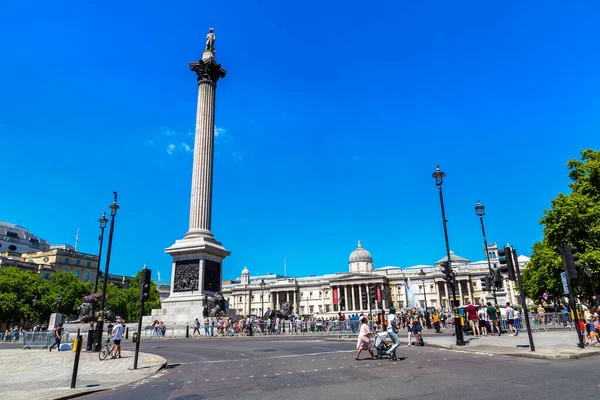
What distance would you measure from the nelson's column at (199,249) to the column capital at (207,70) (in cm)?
20

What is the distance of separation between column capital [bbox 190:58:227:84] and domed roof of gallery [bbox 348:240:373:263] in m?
98.4

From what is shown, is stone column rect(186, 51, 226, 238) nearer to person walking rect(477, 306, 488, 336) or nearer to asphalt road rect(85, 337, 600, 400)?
person walking rect(477, 306, 488, 336)

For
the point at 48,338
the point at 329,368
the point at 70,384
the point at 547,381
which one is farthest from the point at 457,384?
the point at 48,338

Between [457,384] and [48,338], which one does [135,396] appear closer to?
[457,384]

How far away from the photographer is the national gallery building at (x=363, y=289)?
389ft

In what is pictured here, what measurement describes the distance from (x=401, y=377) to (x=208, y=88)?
3707 centimetres

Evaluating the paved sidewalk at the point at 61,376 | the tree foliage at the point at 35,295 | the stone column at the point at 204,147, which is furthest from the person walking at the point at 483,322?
the tree foliage at the point at 35,295

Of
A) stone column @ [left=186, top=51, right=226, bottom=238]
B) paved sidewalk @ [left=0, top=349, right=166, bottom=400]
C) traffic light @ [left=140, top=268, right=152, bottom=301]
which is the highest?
stone column @ [left=186, top=51, right=226, bottom=238]

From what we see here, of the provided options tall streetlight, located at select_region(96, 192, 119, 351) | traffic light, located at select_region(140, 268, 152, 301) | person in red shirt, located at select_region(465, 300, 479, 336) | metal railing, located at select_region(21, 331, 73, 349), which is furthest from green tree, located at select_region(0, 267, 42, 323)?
person in red shirt, located at select_region(465, 300, 479, 336)

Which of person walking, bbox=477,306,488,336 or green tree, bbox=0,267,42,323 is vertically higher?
green tree, bbox=0,267,42,323

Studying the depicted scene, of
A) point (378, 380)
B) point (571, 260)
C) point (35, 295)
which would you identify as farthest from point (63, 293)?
point (571, 260)

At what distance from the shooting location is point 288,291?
132m

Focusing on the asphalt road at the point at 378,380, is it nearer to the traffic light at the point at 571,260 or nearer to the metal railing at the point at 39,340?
the traffic light at the point at 571,260

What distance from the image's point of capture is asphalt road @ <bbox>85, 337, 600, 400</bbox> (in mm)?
8094
